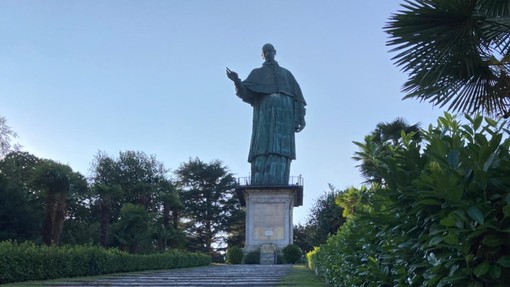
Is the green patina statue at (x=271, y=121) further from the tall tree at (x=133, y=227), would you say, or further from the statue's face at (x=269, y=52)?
the tall tree at (x=133, y=227)

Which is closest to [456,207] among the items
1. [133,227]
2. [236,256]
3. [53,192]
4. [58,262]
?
[58,262]

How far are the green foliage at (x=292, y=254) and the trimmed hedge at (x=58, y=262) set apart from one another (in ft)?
38.4

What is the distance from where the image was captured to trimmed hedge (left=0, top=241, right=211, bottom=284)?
12430mm

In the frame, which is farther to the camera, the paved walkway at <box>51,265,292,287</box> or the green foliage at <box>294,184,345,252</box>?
the green foliage at <box>294,184,345,252</box>

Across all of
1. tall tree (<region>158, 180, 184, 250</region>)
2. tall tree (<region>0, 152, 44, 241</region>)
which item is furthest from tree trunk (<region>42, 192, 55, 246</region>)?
tall tree (<region>158, 180, 184, 250</region>)

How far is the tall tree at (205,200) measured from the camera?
54938mm

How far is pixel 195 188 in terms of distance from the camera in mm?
57656

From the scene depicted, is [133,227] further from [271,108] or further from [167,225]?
[271,108]

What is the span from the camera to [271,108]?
35.6 m

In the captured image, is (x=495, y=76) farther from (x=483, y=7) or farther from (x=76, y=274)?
(x=76, y=274)

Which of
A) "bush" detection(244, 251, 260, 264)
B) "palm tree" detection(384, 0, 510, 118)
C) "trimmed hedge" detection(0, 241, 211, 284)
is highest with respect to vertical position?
"palm tree" detection(384, 0, 510, 118)

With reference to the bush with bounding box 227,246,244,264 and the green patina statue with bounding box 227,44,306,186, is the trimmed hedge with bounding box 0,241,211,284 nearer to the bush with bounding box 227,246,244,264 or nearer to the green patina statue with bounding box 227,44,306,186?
the bush with bounding box 227,246,244,264

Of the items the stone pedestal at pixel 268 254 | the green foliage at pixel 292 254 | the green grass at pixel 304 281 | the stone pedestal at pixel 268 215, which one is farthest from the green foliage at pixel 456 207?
the stone pedestal at pixel 268 215

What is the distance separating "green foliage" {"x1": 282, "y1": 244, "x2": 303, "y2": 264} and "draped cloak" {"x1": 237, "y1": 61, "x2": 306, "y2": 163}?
270 inches
